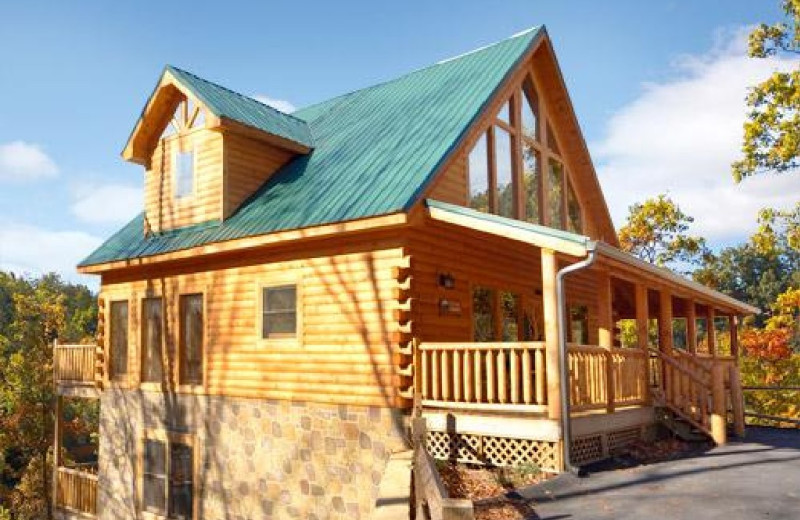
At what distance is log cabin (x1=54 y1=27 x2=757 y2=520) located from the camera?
11.2 metres

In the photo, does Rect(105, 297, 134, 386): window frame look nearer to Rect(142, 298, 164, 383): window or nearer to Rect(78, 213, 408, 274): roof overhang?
Rect(142, 298, 164, 383): window

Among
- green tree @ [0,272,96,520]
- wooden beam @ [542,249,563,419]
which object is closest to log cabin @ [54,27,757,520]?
wooden beam @ [542,249,563,419]

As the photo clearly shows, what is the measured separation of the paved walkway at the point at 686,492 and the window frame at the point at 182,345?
845cm

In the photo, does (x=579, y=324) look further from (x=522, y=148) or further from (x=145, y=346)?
(x=145, y=346)

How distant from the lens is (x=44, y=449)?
3578 centimetres

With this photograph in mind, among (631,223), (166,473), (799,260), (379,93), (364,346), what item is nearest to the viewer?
(364,346)

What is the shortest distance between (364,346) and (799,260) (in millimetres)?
90752

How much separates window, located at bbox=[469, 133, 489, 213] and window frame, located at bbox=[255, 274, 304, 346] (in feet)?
12.9

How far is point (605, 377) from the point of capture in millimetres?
11820

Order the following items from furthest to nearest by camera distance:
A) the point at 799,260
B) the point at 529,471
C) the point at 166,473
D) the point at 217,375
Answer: the point at 799,260
the point at 166,473
the point at 217,375
the point at 529,471

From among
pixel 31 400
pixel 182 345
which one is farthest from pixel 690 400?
pixel 31 400

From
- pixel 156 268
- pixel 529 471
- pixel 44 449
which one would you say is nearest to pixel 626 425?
pixel 529 471

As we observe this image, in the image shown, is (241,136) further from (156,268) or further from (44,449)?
(44,449)

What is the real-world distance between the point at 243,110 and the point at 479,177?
19.6ft
